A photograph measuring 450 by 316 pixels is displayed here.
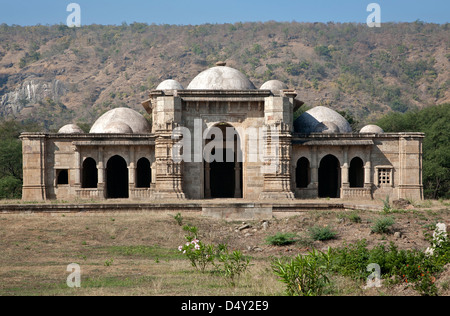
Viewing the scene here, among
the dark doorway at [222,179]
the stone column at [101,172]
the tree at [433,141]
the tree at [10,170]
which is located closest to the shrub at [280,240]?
the stone column at [101,172]

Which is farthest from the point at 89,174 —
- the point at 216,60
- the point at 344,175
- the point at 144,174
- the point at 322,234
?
the point at 216,60

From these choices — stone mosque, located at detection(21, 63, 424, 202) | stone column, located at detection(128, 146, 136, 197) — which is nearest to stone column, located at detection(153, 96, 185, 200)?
stone mosque, located at detection(21, 63, 424, 202)

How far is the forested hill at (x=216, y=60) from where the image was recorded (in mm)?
92688

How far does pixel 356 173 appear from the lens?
3331 cm

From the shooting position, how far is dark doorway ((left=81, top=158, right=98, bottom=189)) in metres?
32.7

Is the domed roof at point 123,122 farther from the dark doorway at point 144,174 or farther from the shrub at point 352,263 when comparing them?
the shrub at point 352,263

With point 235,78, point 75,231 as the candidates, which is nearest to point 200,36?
point 235,78

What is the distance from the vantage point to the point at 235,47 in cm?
11600

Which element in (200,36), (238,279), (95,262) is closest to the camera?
(238,279)

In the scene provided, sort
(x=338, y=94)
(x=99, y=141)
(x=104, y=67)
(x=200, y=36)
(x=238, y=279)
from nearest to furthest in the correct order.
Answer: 1. (x=238, y=279)
2. (x=99, y=141)
3. (x=338, y=94)
4. (x=104, y=67)
5. (x=200, y=36)

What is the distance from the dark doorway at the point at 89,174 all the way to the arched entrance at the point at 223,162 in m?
6.86

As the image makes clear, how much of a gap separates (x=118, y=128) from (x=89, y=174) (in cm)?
370

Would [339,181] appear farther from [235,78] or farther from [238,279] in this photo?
[238,279]

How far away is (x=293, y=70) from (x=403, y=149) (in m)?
69.9
